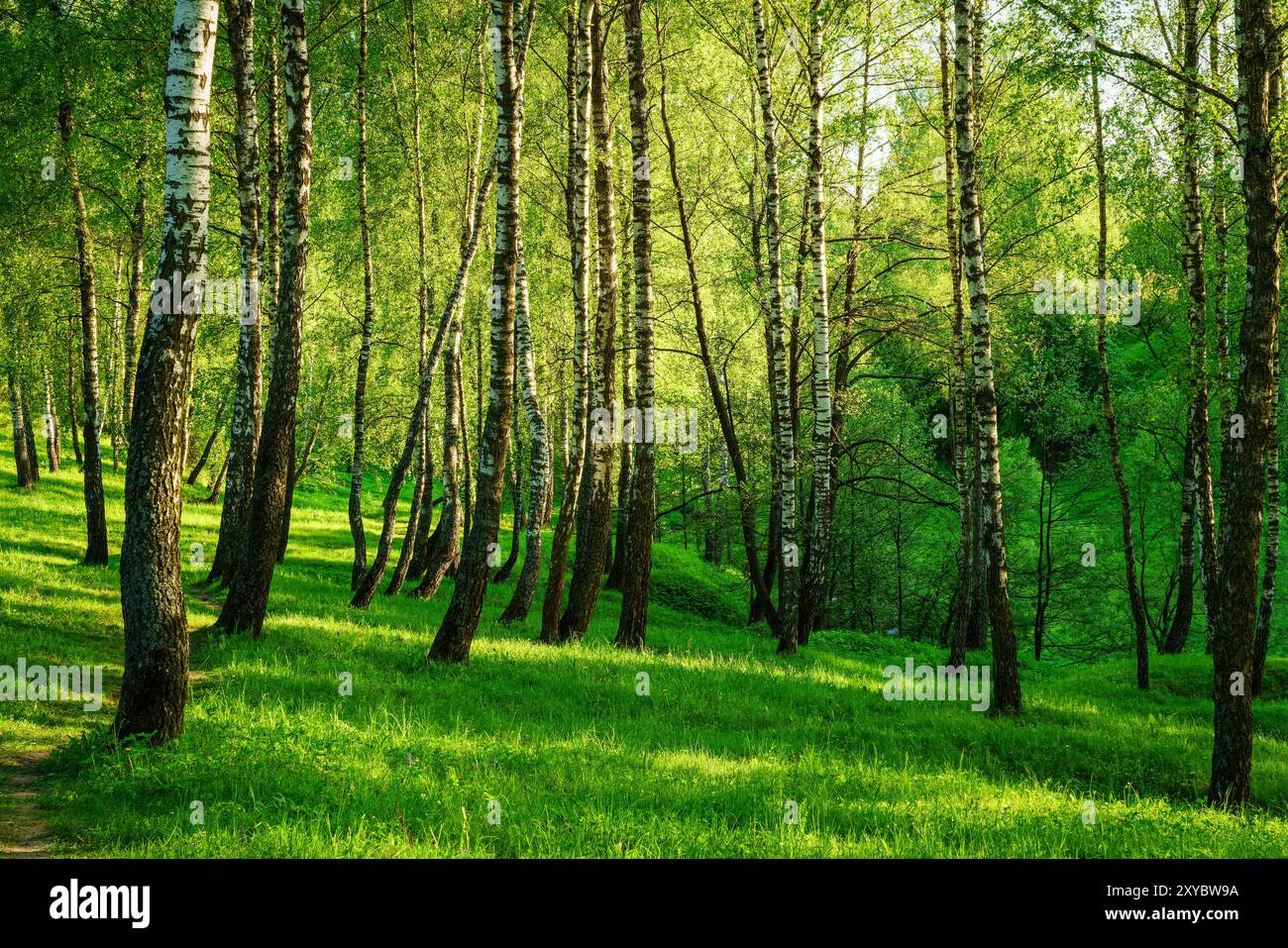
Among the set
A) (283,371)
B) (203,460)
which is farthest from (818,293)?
(203,460)

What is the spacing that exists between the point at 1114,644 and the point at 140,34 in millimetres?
41484

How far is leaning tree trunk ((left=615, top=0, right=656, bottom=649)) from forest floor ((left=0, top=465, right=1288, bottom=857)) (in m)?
0.88

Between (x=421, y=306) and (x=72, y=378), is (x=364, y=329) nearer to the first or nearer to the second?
(x=421, y=306)

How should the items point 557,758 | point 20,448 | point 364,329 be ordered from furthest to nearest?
point 20,448
point 364,329
point 557,758

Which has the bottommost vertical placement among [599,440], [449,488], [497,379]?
[449,488]

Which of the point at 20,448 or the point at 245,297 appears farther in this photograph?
the point at 20,448

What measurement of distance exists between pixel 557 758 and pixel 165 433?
4.61 m

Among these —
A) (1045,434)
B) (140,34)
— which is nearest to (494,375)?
(140,34)

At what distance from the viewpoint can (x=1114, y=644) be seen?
124 feet

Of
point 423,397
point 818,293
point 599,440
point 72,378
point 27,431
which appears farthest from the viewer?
point 72,378

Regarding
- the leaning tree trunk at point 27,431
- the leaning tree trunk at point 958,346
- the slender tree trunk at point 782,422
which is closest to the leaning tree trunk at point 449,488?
the slender tree trunk at point 782,422

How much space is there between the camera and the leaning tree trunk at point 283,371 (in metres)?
11.6

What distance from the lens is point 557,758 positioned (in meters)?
8.04
